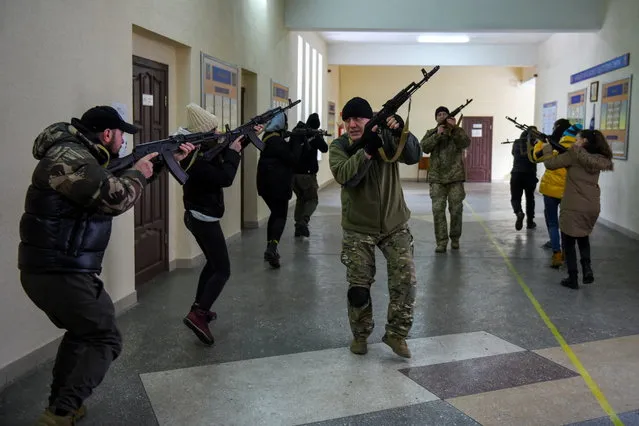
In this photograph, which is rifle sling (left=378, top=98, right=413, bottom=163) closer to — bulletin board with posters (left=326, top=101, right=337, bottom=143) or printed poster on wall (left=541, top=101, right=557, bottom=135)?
printed poster on wall (left=541, top=101, right=557, bottom=135)

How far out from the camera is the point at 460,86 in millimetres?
20359

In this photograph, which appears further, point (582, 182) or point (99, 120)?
point (582, 182)

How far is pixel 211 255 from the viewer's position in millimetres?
4324

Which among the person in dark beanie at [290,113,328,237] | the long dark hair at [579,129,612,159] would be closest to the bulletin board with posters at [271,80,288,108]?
the person in dark beanie at [290,113,328,237]

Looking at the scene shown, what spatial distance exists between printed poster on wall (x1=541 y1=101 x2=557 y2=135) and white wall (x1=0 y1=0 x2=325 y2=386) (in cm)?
989

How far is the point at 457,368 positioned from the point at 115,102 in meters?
3.16

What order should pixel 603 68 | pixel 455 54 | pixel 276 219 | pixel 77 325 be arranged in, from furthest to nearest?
pixel 455 54
pixel 603 68
pixel 276 219
pixel 77 325

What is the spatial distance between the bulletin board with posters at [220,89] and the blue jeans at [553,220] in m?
3.84

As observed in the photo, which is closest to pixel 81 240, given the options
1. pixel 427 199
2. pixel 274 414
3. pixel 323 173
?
pixel 274 414

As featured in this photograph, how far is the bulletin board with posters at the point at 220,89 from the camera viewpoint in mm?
6867

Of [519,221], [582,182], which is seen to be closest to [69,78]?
[582,182]

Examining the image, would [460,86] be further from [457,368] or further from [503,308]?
[457,368]

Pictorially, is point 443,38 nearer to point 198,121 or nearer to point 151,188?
point 151,188

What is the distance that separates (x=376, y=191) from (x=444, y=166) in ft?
12.4
